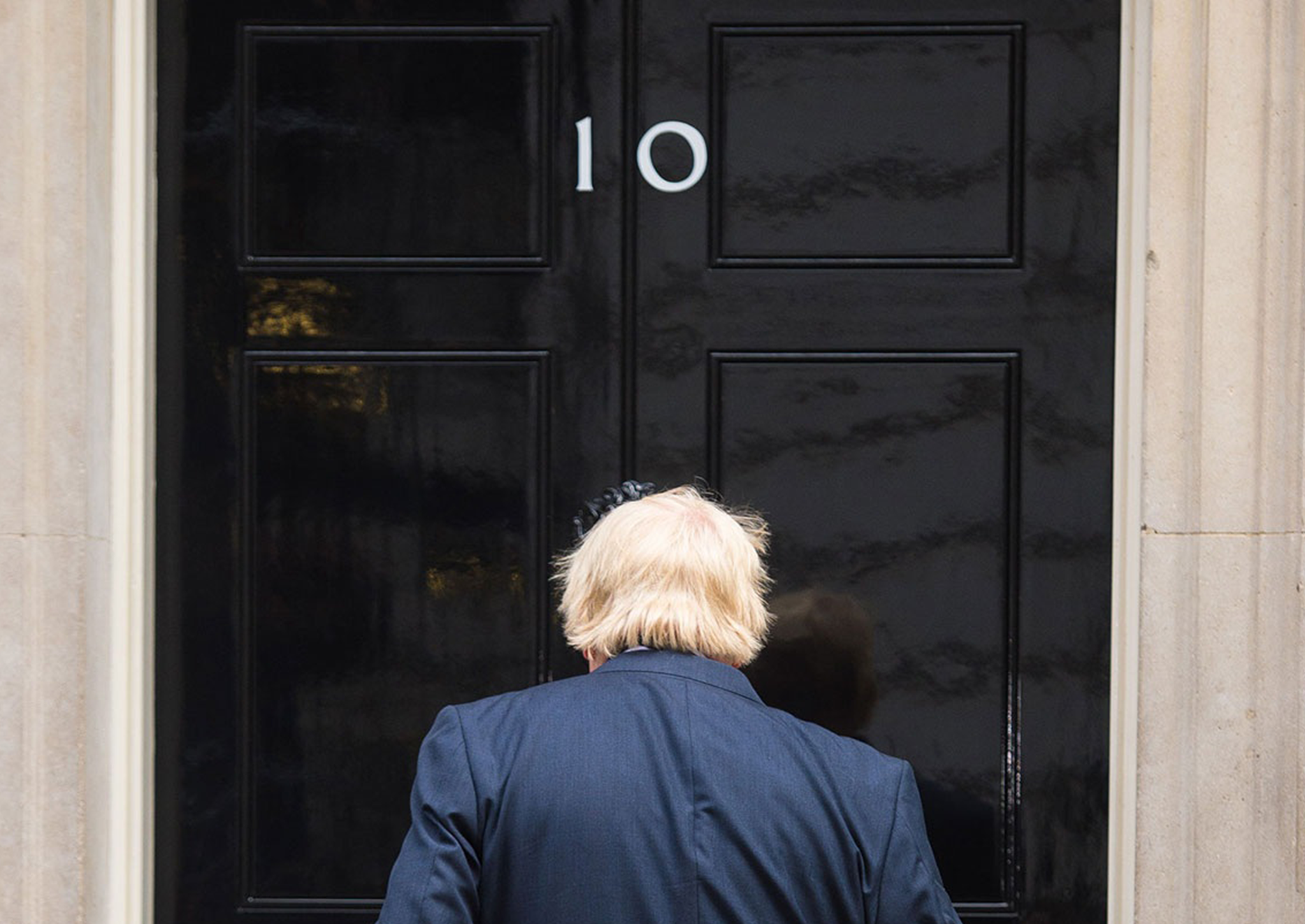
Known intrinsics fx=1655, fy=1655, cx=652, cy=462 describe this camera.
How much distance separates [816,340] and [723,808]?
5.98 ft

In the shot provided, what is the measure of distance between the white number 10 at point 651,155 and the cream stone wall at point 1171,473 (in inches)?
39.9

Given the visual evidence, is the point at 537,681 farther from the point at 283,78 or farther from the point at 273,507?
the point at 283,78

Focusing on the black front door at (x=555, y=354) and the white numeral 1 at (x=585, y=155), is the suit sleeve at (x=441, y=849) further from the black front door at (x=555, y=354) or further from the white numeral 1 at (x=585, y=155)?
the white numeral 1 at (x=585, y=155)

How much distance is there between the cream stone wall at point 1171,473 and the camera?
3654 millimetres

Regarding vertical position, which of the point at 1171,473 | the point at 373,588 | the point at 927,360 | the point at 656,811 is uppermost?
the point at 927,360

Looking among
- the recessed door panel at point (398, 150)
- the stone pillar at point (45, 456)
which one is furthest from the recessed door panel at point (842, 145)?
the stone pillar at point (45, 456)

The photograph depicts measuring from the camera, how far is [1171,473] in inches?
145

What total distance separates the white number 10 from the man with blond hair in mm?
1730

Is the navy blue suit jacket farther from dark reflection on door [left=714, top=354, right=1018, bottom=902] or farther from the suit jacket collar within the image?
dark reflection on door [left=714, top=354, right=1018, bottom=902]

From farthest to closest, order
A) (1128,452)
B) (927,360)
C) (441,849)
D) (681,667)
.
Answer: (927,360)
(1128,452)
(681,667)
(441,849)

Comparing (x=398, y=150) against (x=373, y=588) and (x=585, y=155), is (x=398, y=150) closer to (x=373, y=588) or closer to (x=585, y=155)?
(x=585, y=155)

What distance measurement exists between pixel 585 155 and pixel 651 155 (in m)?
0.16

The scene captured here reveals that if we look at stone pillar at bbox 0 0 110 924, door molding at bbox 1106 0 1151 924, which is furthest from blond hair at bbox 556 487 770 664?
stone pillar at bbox 0 0 110 924

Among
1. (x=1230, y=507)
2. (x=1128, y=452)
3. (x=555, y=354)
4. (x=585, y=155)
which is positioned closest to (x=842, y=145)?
(x=585, y=155)
